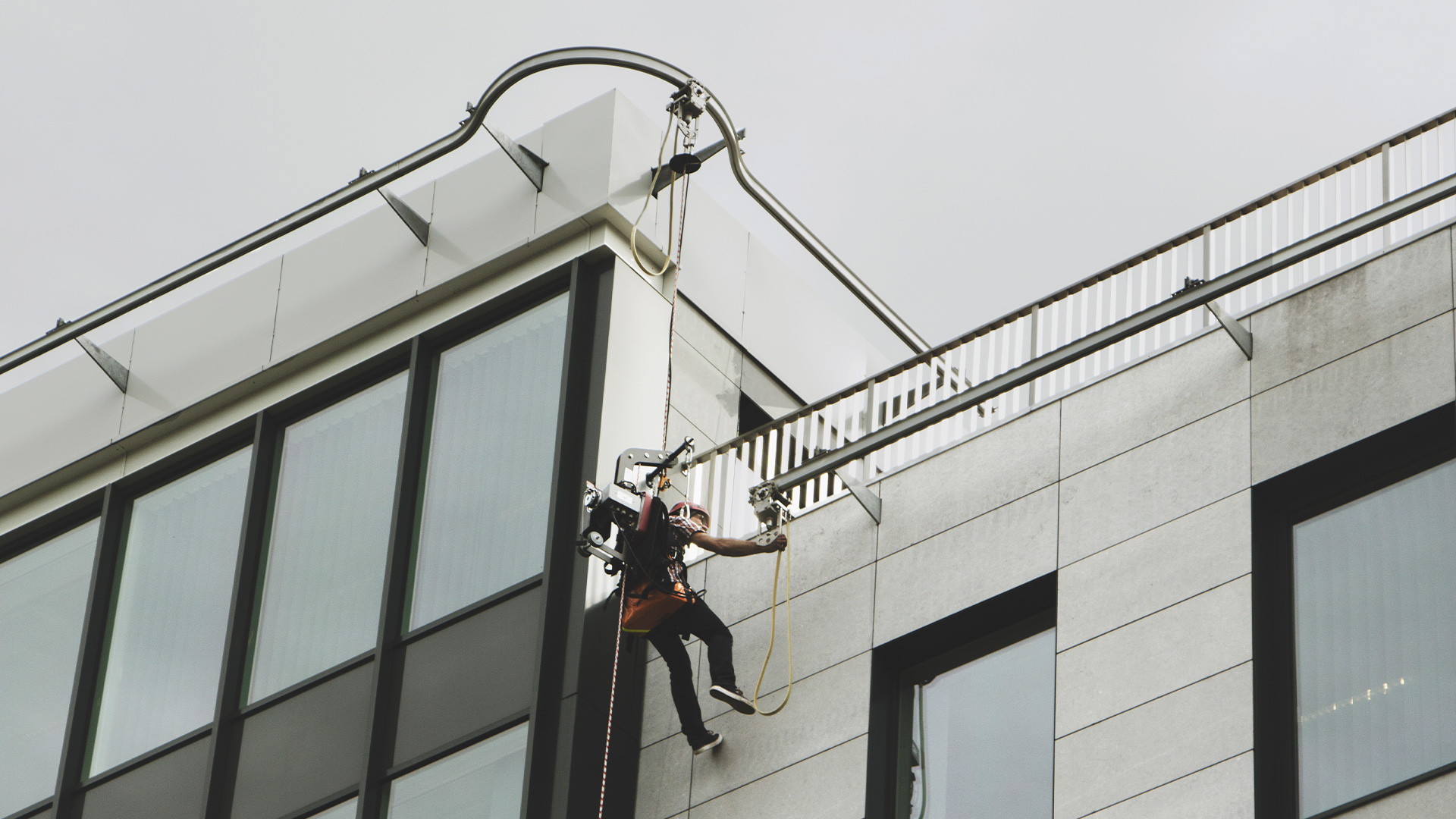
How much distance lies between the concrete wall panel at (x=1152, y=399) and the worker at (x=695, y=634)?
6.59 ft

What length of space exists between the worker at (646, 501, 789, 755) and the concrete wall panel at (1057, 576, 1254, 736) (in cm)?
220

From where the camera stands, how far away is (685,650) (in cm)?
1477

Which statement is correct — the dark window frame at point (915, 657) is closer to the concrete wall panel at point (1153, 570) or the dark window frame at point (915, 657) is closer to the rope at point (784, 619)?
the concrete wall panel at point (1153, 570)

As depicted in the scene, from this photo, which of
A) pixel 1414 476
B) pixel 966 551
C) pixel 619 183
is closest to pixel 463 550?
pixel 619 183

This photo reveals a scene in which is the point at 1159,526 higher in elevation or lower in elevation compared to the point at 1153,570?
higher

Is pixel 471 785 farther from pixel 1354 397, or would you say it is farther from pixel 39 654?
pixel 1354 397

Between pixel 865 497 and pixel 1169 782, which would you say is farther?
pixel 865 497

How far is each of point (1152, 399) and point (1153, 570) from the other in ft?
3.91

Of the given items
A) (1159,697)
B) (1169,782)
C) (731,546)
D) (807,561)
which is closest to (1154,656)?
(1159,697)

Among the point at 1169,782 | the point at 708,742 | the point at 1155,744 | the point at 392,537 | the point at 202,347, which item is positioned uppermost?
the point at 202,347

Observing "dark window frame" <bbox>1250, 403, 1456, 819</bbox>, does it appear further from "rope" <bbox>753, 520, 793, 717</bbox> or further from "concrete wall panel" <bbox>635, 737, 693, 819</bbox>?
"concrete wall panel" <bbox>635, 737, 693, 819</bbox>

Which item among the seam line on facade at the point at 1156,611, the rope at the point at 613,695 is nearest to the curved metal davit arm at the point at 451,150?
the rope at the point at 613,695

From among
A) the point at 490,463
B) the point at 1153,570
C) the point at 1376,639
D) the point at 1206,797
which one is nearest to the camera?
the point at 1206,797

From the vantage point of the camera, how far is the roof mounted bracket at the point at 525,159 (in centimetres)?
1703
